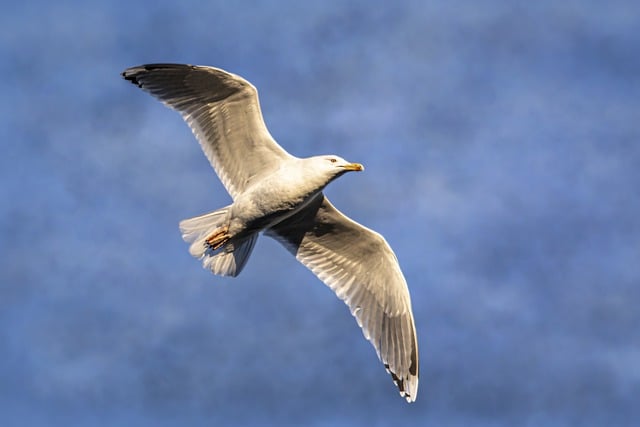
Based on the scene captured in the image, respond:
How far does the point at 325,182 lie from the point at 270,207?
718 millimetres

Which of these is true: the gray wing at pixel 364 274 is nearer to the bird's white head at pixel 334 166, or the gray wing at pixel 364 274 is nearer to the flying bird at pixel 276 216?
the flying bird at pixel 276 216

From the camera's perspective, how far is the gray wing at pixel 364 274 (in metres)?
13.5

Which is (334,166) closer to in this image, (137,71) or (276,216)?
(276,216)

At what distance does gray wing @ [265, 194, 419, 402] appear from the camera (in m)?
13.5

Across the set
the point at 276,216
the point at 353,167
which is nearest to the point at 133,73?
the point at 276,216

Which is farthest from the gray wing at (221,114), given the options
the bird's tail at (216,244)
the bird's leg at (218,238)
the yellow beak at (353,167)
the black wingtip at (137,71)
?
the yellow beak at (353,167)

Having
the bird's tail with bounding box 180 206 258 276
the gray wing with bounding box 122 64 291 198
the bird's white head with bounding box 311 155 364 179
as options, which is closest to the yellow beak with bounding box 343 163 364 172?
the bird's white head with bounding box 311 155 364 179

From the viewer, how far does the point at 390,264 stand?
44.7ft

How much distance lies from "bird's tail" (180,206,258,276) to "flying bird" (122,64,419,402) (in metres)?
0.01

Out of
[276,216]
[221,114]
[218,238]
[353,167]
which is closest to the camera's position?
[353,167]

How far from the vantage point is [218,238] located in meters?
13.0

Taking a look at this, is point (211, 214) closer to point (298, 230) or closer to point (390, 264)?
point (298, 230)

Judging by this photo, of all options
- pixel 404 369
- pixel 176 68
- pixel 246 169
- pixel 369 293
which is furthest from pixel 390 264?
pixel 176 68

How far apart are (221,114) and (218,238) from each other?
5.02 feet
